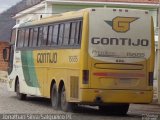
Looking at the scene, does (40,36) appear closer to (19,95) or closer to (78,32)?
(78,32)

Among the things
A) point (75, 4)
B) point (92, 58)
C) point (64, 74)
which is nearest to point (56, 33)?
point (64, 74)

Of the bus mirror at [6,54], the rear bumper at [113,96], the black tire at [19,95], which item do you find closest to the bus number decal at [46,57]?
the rear bumper at [113,96]

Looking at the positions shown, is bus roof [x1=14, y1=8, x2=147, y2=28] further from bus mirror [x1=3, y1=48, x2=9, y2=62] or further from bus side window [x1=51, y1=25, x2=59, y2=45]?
bus mirror [x1=3, y1=48, x2=9, y2=62]

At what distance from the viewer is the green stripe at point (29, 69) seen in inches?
918

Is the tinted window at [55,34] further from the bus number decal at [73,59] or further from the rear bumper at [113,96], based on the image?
the rear bumper at [113,96]

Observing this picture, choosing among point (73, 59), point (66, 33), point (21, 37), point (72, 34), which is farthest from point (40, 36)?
point (73, 59)

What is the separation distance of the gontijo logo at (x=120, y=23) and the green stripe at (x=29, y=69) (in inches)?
226

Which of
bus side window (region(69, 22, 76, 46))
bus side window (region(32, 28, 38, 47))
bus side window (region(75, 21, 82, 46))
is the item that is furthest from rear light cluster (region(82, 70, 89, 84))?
bus side window (region(32, 28, 38, 47))

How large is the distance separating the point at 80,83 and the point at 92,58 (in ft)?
2.82

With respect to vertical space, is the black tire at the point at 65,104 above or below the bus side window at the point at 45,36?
below

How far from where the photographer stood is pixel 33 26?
2348 cm

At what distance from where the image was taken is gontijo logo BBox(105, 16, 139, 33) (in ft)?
59.9

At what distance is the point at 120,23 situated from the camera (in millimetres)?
18297

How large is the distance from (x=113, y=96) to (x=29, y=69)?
21.6 ft
